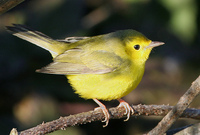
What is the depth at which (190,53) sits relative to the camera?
703 centimetres

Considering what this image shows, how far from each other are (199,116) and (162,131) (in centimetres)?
55

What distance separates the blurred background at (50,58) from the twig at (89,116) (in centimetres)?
147

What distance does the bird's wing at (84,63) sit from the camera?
3.77 metres

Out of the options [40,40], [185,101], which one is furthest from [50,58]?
[185,101]

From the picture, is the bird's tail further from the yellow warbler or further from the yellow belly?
the yellow belly

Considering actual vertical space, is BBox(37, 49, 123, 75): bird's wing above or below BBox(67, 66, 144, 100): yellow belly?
above

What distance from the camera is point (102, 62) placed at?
391 centimetres

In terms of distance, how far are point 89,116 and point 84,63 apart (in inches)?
46.6

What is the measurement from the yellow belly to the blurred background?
3.02 ft

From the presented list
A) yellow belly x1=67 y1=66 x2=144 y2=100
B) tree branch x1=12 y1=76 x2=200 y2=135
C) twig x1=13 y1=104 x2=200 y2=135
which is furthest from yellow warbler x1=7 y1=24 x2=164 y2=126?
tree branch x1=12 y1=76 x2=200 y2=135

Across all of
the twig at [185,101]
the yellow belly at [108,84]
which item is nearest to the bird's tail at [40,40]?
the yellow belly at [108,84]

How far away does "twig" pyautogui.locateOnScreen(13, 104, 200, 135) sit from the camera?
2.54 m

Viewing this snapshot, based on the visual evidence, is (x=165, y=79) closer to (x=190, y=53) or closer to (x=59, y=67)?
(x=190, y=53)

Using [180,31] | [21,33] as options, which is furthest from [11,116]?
[180,31]
